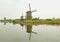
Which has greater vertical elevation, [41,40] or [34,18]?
[34,18]

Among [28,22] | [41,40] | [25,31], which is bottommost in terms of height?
[41,40]

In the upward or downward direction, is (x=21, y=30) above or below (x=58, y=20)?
below

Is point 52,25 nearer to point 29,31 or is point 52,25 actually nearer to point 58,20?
point 58,20

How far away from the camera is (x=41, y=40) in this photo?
69.6 inches

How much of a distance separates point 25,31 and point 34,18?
19 cm

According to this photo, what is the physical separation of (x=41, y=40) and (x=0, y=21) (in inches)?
21.6

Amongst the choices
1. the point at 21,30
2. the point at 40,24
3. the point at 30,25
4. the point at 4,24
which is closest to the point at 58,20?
the point at 40,24

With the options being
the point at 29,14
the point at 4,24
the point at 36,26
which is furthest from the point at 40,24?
the point at 4,24

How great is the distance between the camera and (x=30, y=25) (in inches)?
67.1

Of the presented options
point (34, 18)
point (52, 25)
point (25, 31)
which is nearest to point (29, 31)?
point (25, 31)

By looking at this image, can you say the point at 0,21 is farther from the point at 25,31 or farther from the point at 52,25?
the point at 52,25

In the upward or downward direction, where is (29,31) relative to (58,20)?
downward

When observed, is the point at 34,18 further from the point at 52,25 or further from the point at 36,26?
the point at 52,25

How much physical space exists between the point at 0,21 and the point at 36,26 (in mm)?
446
